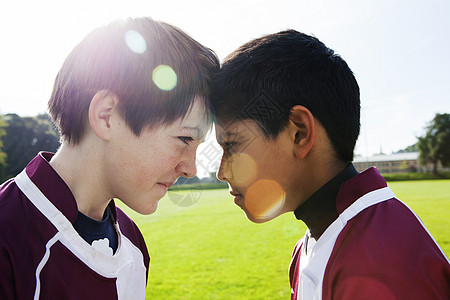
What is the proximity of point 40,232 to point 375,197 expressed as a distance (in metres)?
1.48

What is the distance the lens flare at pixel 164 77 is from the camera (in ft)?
5.99

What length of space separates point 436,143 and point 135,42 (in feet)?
248

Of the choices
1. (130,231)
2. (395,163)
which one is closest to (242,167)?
(130,231)

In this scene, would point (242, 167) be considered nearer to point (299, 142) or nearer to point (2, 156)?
point (299, 142)

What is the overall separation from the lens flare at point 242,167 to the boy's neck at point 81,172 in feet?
2.48

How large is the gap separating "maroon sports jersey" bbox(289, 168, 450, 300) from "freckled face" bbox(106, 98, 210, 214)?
86cm

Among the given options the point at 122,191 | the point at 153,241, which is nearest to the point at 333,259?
the point at 122,191

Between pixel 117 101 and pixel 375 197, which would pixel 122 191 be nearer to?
pixel 117 101

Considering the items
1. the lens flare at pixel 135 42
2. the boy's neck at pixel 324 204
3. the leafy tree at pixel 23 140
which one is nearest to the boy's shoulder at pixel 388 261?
the boy's neck at pixel 324 204

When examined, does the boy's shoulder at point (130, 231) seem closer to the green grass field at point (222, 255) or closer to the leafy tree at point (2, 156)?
the green grass field at point (222, 255)

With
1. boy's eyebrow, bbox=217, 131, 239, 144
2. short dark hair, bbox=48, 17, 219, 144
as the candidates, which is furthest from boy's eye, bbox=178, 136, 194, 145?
boy's eyebrow, bbox=217, 131, 239, 144

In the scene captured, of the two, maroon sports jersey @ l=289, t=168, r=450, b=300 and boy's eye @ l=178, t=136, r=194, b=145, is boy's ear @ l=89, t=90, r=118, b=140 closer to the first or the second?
boy's eye @ l=178, t=136, r=194, b=145

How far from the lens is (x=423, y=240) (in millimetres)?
1301

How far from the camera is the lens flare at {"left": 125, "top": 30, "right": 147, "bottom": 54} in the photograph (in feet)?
5.90
